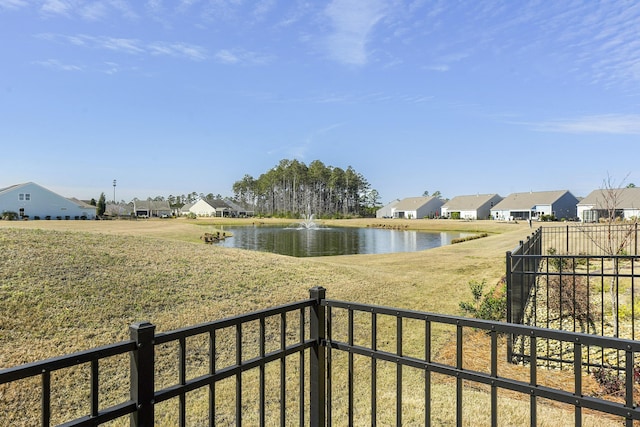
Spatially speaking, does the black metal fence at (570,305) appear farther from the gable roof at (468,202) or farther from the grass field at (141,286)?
the gable roof at (468,202)

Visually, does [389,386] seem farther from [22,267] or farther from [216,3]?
[216,3]

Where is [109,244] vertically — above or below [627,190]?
below

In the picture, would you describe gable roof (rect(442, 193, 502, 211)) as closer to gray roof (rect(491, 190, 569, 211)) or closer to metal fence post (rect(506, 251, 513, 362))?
gray roof (rect(491, 190, 569, 211))

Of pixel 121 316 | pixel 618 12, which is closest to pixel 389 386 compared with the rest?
pixel 121 316

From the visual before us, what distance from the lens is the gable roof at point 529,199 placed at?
55.8 meters

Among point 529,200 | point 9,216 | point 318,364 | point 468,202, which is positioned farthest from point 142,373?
point 468,202

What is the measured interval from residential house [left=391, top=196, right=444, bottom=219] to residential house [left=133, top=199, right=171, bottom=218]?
47.5 metres

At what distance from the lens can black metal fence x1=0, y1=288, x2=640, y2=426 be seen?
172cm

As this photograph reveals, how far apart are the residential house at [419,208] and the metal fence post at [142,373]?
75040 mm

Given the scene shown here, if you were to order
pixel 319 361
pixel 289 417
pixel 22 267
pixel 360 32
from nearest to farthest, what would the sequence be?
pixel 319 361
pixel 289 417
pixel 22 267
pixel 360 32

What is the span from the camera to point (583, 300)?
750 centimetres

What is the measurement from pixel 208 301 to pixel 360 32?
790 centimetres

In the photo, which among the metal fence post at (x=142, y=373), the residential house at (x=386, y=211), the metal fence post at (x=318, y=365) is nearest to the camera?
the metal fence post at (x=142, y=373)

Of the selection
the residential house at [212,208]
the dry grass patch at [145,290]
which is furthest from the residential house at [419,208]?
the dry grass patch at [145,290]
